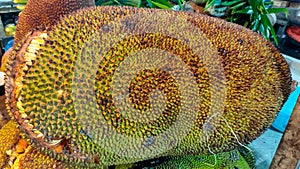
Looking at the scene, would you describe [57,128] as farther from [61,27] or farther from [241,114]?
[241,114]

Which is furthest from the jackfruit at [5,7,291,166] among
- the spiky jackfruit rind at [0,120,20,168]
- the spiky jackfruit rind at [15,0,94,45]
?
the spiky jackfruit rind at [15,0,94,45]

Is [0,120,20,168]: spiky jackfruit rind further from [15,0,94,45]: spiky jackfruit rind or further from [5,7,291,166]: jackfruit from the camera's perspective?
[15,0,94,45]: spiky jackfruit rind

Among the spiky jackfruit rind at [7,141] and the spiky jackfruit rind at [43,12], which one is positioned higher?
the spiky jackfruit rind at [43,12]

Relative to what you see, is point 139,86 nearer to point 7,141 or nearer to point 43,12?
point 7,141

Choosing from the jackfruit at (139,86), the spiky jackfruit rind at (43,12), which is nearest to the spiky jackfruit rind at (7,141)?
the jackfruit at (139,86)

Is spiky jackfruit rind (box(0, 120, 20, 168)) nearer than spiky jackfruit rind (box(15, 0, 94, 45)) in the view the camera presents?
Yes

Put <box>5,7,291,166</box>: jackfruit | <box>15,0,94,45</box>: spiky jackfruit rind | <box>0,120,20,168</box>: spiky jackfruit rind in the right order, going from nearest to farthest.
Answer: <box>5,7,291,166</box>: jackfruit, <box>0,120,20,168</box>: spiky jackfruit rind, <box>15,0,94,45</box>: spiky jackfruit rind

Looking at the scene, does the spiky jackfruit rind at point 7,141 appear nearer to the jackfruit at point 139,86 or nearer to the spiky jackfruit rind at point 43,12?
the jackfruit at point 139,86

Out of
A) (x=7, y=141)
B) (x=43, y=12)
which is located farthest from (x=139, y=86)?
(x=43, y=12)
